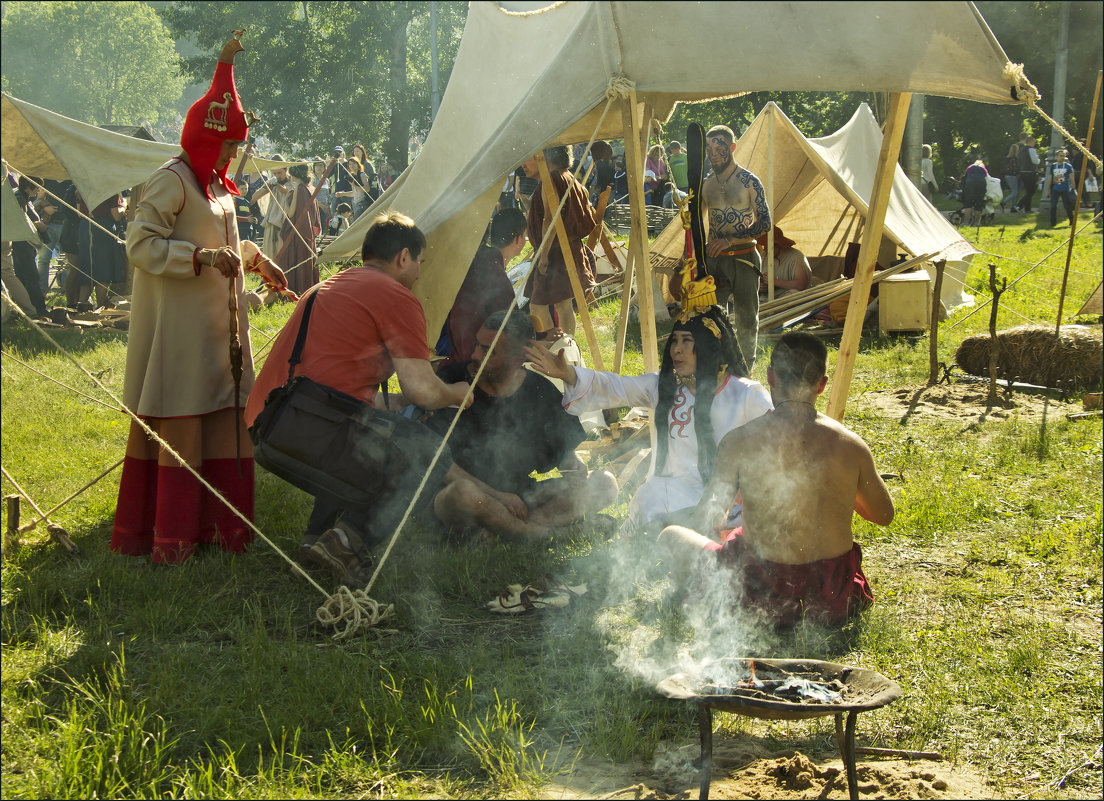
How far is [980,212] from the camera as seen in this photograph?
17.4 meters

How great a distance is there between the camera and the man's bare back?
2.91 m

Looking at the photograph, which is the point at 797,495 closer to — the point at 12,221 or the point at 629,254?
the point at 629,254

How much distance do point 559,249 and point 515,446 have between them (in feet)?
7.56

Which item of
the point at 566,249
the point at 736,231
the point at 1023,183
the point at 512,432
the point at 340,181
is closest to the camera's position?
the point at 512,432

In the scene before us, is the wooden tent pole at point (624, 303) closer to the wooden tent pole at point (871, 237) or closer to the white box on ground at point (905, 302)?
the wooden tent pole at point (871, 237)

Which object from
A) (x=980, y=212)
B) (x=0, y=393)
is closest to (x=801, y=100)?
(x=980, y=212)

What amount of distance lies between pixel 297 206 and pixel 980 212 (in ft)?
43.1

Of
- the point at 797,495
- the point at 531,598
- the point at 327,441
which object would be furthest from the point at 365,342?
the point at 797,495

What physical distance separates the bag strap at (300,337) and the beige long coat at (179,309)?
1.58ft

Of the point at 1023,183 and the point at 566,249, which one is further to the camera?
the point at 1023,183

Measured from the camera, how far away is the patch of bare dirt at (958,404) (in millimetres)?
6043

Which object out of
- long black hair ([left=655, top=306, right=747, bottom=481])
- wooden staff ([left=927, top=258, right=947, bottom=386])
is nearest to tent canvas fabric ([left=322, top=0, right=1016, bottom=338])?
long black hair ([left=655, top=306, right=747, bottom=481])

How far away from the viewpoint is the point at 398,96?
12.9 m

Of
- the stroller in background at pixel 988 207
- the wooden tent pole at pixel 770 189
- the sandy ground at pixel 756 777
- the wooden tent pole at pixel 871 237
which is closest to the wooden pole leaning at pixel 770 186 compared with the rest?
the wooden tent pole at pixel 770 189
